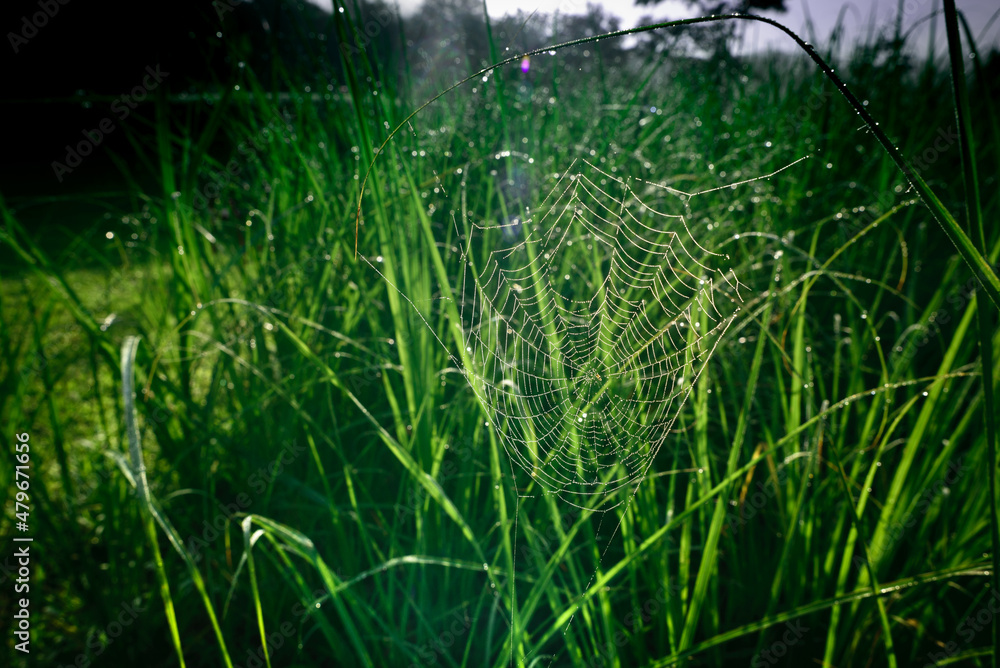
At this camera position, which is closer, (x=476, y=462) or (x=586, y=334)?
(x=476, y=462)

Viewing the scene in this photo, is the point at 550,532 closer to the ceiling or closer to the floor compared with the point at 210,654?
closer to the ceiling

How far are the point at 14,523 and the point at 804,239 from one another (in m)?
2.27

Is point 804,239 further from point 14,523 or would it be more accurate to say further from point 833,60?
point 14,523

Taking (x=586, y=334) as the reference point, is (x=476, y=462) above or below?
below

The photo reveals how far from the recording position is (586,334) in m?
1.12

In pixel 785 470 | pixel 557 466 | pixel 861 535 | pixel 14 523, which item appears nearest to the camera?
pixel 861 535

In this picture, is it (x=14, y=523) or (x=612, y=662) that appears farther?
(x=14, y=523)

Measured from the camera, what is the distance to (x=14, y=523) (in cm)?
121

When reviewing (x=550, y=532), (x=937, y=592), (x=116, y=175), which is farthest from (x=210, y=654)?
(x=116, y=175)

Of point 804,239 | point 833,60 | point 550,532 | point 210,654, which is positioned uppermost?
point 833,60

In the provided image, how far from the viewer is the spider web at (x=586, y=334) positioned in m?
0.78

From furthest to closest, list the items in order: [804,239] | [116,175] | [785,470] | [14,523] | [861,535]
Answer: [116,175] < [804,239] < [14,523] < [785,470] < [861,535]

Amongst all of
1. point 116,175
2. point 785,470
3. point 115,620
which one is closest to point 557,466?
point 785,470

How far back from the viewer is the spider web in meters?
0.78
